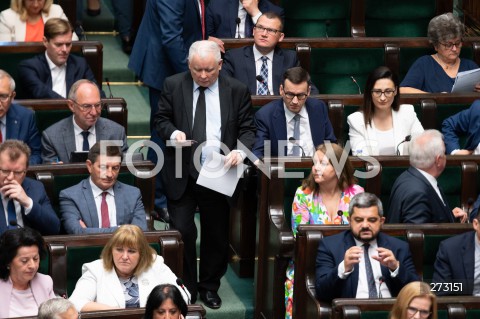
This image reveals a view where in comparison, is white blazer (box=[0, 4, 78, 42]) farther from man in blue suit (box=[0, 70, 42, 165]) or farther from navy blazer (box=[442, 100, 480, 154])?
navy blazer (box=[442, 100, 480, 154])

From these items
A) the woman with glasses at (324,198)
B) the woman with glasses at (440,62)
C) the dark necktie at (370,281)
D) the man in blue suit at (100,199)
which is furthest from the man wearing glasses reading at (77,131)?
the woman with glasses at (440,62)

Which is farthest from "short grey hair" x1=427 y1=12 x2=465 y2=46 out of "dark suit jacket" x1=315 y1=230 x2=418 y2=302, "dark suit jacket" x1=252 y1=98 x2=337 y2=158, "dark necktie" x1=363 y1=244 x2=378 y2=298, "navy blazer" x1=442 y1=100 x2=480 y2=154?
"dark necktie" x1=363 y1=244 x2=378 y2=298

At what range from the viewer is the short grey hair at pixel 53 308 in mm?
3117

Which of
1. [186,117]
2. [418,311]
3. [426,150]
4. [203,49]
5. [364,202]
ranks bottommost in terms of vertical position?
[418,311]

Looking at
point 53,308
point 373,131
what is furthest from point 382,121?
point 53,308

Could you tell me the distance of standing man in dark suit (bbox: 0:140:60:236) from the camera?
12.1ft

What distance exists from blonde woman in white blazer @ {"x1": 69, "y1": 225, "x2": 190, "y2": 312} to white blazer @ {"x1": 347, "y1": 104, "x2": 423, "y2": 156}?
43.3 inches

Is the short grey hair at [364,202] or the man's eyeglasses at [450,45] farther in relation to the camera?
the man's eyeglasses at [450,45]

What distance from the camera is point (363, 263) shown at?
11.9 feet

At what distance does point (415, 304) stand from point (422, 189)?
2.30 feet

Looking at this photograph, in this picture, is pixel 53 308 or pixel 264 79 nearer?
pixel 53 308

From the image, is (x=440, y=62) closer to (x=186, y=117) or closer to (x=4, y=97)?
(x=186, y=117)

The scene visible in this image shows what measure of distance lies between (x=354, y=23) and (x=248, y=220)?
140 cm

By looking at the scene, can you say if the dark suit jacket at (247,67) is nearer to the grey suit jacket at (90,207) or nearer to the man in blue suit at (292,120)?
the man in blue suit at (292,120)
